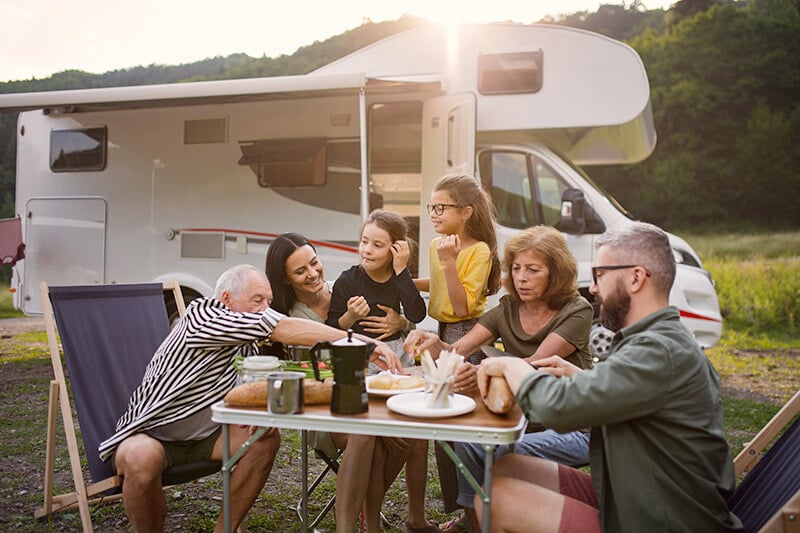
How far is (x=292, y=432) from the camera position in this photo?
14.8 feet

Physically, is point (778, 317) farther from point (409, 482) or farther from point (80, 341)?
point (80, 341)

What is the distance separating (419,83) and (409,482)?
3.36 meters

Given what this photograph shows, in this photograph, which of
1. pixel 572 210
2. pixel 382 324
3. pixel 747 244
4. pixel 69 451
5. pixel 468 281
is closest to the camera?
pixel 69 451

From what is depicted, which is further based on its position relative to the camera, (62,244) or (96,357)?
(62,244)

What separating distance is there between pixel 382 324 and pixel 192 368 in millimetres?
754

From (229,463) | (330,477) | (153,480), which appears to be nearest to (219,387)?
(153,480)

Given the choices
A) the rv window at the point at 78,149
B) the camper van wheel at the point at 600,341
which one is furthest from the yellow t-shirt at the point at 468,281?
the rv window at the point at 78,149

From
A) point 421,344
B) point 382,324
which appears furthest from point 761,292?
point 421,344

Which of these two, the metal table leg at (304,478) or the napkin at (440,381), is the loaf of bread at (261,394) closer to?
the napkin at (440,381)

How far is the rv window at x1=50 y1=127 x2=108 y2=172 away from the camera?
6.35 meters

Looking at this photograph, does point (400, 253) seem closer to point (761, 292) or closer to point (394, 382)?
point (394, 382)

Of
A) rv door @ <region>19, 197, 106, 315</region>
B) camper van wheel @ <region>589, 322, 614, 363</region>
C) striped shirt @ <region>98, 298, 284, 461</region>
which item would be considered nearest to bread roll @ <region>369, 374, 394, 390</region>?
striped shirt @ <region>98, 298, 284, 461</region>

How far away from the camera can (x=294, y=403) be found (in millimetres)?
1771

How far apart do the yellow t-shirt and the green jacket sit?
121 centimetres
